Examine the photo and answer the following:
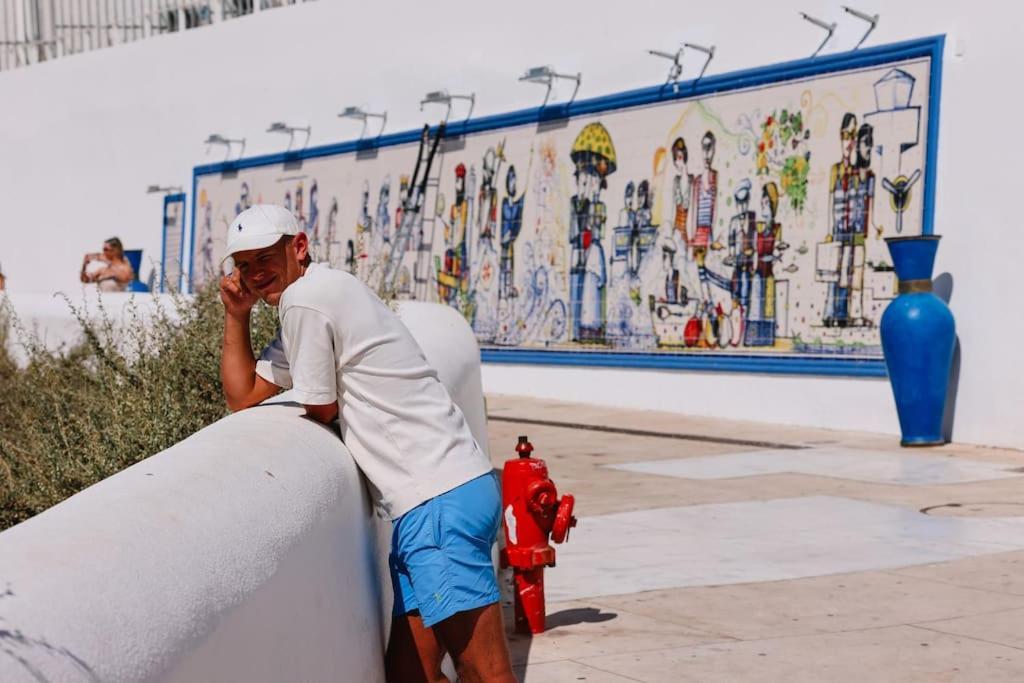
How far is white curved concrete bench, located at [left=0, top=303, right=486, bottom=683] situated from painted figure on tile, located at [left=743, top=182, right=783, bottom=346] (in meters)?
9.71

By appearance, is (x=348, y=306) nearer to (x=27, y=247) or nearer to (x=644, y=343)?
(x=644, y=343)

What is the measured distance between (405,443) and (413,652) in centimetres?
64

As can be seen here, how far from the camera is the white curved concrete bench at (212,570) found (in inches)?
87.1

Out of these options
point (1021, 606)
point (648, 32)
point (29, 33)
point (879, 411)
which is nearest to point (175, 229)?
point (29, 33)

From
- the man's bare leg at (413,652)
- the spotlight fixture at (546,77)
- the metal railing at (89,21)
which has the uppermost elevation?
the metal railing at (89,21)

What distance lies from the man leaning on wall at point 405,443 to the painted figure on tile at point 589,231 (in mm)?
11721

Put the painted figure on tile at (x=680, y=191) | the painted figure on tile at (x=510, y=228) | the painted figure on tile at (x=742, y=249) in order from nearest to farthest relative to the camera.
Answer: the painted figure on tile at (x=742, y=249), the painted figure on tile at (x=680, y=191), the painted figure on tile at (x=510, y=228)

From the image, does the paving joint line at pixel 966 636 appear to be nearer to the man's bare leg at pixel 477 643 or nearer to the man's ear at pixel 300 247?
the man's bare leg at pixel 477 643

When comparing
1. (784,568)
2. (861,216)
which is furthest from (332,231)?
(784,568)

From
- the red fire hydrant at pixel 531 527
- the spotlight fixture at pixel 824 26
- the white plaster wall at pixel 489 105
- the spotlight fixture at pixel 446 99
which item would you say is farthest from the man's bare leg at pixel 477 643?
the spotlight fixture at pixel 446 99

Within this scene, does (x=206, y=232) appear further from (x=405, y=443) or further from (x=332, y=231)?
(x=405, y=443)

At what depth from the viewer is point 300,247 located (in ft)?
13.6

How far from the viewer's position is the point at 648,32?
15141 mm

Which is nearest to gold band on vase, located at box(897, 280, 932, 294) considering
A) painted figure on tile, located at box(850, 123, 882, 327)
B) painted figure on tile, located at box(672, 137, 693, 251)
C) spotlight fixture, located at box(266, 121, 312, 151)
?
painted figure on tile, located at box(850, 123, 882, 327)
